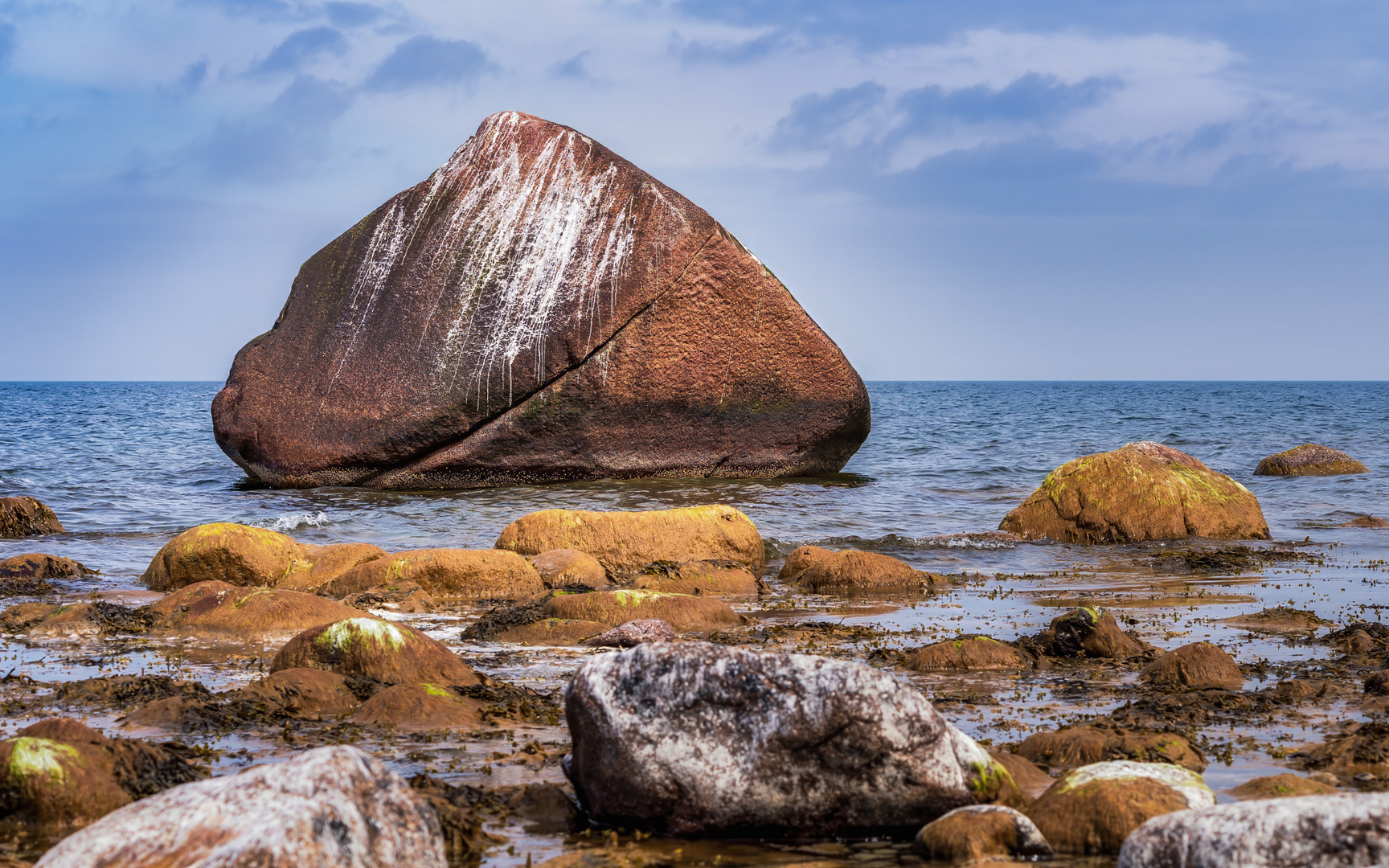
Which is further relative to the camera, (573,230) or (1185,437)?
(1185,437)

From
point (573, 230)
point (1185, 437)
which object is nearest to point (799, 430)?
point (573, 230)

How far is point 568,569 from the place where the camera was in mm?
9641

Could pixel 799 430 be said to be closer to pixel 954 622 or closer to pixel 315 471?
pixel 315 471

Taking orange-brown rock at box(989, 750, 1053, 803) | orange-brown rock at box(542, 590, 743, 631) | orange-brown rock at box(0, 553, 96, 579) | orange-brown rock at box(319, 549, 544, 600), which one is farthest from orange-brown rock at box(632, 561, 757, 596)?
orange-brown rock at box(0, 553, 96, 579)

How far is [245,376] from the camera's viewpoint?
55.8 ft

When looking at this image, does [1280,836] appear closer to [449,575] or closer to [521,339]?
[449,575]

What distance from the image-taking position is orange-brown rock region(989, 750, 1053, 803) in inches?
164

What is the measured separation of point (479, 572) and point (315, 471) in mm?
8236

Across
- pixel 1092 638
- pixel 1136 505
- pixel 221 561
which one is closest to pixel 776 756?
pixel 1092 638

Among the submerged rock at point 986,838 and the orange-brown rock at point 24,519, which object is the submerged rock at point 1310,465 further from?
the orange-brown rock at point 24,519

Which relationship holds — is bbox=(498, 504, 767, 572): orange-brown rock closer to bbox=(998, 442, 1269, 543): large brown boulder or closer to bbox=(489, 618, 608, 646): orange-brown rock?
bbox=(489, 618, 608, 646): orange-brown rock

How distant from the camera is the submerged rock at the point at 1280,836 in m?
2.93

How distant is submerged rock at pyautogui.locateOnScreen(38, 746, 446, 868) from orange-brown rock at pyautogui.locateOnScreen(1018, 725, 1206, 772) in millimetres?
2651

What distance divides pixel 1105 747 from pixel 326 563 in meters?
7.19
